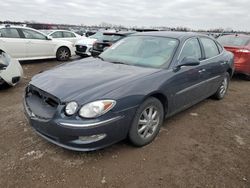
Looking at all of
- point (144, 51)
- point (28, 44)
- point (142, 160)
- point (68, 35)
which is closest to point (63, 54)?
point (28, 44)

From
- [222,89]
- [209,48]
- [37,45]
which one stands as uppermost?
[209,48]

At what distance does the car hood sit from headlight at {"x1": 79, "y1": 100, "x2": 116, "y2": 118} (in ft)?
0.24

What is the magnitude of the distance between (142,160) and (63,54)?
362 inches

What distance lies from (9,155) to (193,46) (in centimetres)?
333

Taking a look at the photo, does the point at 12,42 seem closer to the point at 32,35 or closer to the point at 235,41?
the point at 32,35

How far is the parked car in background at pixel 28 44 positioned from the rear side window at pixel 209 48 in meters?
7.15

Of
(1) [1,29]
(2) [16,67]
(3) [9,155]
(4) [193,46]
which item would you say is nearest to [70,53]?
(1) [1,29]

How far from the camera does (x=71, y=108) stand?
2.76 metres

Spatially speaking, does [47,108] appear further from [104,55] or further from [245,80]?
[245,80]

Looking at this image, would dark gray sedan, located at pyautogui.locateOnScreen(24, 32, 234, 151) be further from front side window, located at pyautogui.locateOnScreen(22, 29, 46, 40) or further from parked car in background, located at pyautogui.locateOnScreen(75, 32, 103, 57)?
parked car in background, located at pyautogui.locateOnScreen(75, 32, 103, 57)

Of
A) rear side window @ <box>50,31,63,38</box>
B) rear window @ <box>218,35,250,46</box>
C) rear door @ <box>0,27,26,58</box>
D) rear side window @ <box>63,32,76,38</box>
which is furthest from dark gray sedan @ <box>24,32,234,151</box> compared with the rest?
rear side window @ <box>63,32,76,38</box>

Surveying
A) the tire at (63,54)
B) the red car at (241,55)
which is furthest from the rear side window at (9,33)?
the red car at (241,55)

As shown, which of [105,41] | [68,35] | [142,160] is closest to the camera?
[142,160]

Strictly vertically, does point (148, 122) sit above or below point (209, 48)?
below
